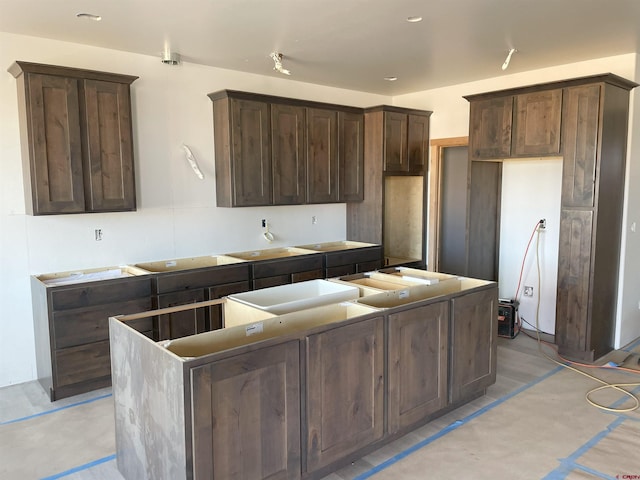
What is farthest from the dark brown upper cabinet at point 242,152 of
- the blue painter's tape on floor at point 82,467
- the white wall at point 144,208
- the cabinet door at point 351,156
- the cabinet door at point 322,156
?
the blue painter's tape on floor at point 82,467

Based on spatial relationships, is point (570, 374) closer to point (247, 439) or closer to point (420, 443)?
point (420, 443)

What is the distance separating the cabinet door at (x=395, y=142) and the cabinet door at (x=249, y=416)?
3.74m

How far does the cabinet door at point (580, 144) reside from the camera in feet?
13.6

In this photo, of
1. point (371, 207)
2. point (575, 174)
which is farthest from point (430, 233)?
point (575, 174)

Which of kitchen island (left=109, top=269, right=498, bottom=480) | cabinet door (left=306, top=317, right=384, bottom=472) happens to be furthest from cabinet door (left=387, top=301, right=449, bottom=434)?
cabinet door (left=306, top=317, right=384, bottom=472)

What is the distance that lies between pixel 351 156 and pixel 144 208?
2420mm

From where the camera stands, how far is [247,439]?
86.7 inches

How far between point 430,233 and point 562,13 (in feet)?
10.8

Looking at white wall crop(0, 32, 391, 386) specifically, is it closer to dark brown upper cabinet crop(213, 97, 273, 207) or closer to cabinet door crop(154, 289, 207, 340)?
dark brown upper cabinet crop(213, 97, 273, 207)

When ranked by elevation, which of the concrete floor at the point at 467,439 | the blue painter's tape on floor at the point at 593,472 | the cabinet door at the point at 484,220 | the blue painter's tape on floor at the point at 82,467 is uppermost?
the cabinet door at the point at 484,220

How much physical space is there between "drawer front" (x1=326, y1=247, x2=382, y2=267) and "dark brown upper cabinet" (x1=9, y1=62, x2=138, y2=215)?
2.06 metres

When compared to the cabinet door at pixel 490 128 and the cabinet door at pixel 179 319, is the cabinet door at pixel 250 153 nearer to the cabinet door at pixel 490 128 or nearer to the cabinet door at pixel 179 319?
the cabinet door at pixel 179 319

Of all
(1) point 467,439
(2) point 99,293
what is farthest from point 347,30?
(1) point 467,439

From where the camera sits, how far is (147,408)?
2.27 meters
